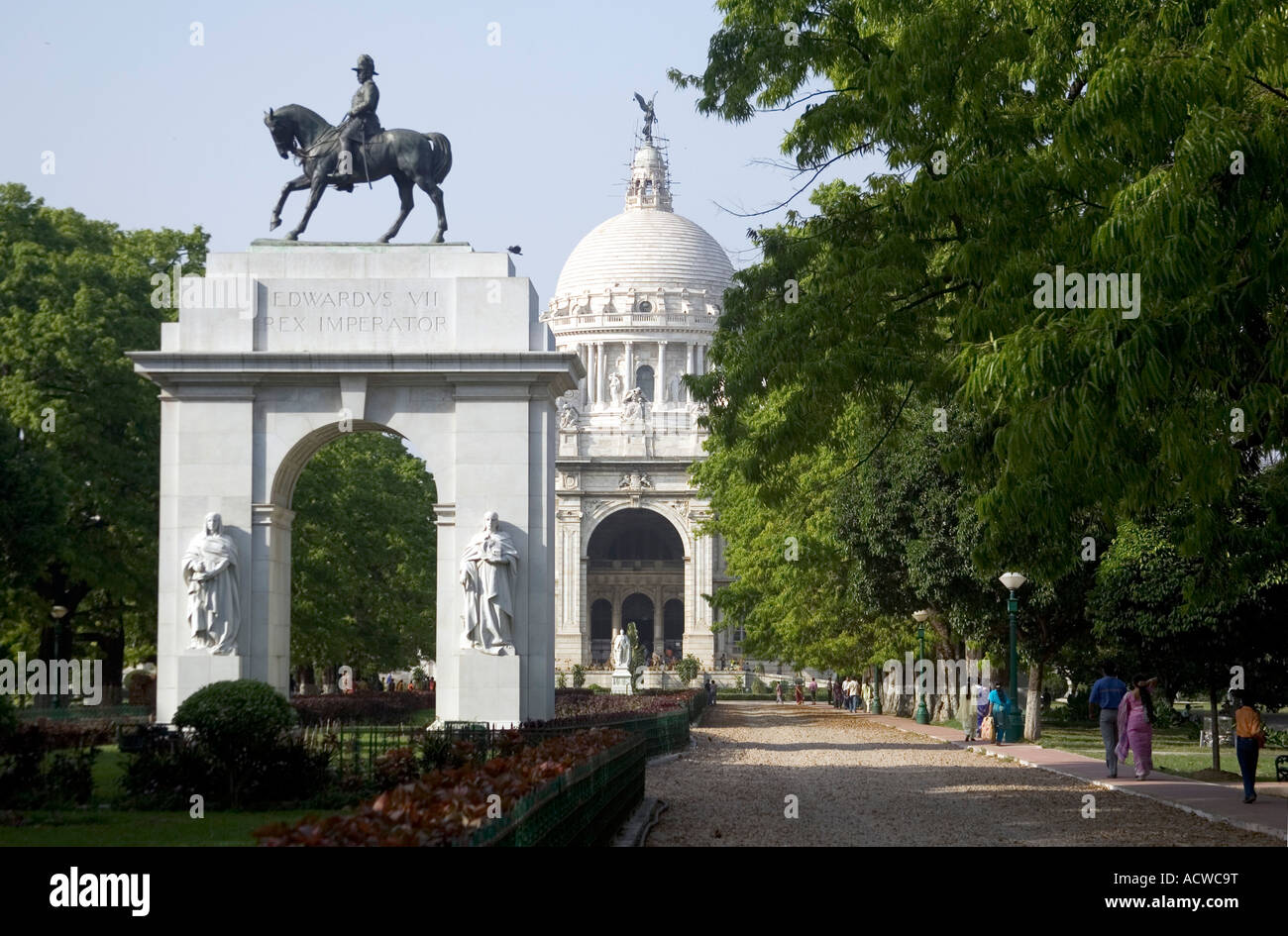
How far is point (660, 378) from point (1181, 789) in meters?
106

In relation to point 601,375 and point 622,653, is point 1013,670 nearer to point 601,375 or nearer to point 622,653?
point 622,653

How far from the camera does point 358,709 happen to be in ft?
120

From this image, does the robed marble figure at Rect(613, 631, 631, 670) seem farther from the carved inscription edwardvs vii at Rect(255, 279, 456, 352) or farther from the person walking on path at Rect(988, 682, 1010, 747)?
the carved inscription edwardvs vii at Rect(255, 279, 456, 352)

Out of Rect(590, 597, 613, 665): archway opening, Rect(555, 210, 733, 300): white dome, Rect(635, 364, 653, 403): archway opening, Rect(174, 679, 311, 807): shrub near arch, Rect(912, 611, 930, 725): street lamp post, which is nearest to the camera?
Rect(174, 679, 311, 807): shrub near arch

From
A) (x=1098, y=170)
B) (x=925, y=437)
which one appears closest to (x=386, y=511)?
(x=925, y=437)

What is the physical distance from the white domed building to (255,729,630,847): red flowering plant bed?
87916 millimetres

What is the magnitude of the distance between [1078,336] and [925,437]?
2597cm

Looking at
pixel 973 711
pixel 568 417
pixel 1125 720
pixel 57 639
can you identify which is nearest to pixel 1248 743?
pixel 1125 720

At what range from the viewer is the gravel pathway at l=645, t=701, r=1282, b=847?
18.4 metres

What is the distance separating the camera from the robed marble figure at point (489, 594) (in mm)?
29875

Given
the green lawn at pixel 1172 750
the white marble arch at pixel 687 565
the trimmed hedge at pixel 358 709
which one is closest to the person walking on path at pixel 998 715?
the green lawn at pixel 1172 750

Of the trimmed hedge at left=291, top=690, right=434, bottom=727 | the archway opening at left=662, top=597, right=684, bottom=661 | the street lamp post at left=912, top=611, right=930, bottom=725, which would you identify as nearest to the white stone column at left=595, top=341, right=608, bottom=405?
the archway opening at left=662, top=597, right=684, bottom=661
